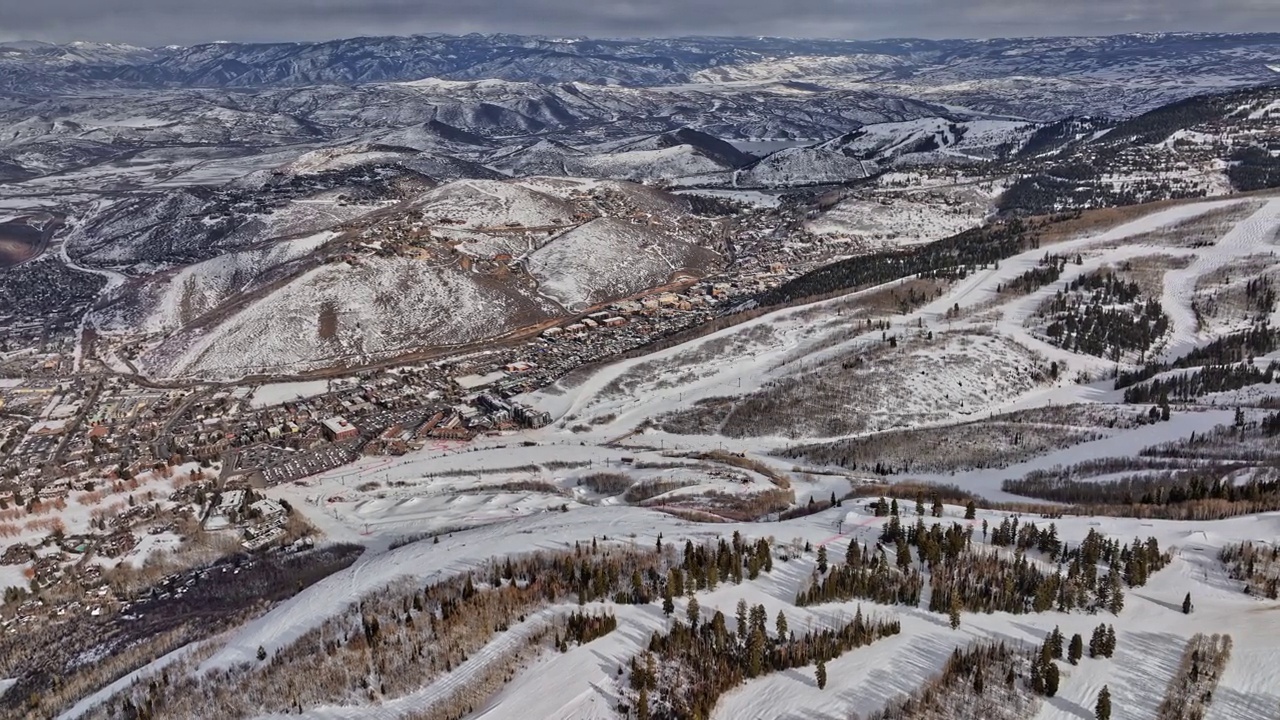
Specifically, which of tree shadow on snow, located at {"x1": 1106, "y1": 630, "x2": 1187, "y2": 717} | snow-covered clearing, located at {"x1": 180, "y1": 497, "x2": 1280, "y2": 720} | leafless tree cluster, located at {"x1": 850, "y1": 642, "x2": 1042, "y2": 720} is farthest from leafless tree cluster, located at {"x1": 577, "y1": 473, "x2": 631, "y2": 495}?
tree shadow on snow, located at {"x1": 1106, "y1": 630, "x2": 1187, "y2": 717}

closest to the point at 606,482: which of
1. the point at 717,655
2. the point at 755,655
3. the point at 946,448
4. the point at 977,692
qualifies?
the point at 946,448

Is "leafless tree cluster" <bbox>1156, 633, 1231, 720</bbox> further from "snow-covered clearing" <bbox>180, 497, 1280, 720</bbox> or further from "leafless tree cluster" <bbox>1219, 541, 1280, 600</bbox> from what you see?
"leafless tree cluster" <bbox>1219, 541, 1280, 600</bbox>

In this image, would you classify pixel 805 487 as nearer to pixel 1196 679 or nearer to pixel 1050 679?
pixel 1050 679

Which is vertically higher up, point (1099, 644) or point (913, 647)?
point (1099, 644)

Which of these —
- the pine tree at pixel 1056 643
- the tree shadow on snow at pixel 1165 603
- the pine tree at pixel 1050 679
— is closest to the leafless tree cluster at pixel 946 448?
the tree shadow on snow at pixel 1165 603

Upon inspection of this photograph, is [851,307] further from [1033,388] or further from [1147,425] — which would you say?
[1147,425]

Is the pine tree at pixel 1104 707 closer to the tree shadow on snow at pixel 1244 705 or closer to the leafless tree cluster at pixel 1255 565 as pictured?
the tree shadow on snow at pixel 1244 705

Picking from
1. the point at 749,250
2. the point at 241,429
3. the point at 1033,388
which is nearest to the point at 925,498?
the point at 1033,388
